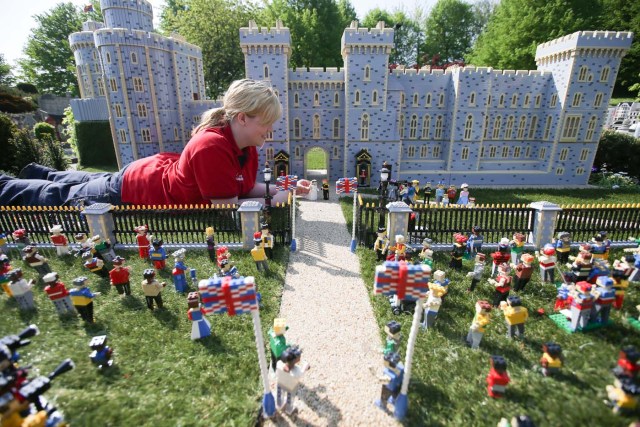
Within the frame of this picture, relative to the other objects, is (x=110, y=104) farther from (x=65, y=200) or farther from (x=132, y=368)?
(x=132, y=368)

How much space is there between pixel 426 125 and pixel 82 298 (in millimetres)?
18923

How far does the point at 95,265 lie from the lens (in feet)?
A: 23.4

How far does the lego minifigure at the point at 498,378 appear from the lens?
4.21m

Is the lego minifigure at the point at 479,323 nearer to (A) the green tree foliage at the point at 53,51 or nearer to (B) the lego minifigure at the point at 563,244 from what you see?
(B) the lego minifigure at the point at 563,244

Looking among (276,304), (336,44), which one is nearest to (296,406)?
(276,304)

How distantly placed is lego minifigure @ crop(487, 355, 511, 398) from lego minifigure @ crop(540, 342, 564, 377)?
0.79m

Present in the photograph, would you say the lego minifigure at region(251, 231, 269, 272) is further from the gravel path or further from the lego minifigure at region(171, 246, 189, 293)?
the lego minifigure at region(171, 246, 189, 293)

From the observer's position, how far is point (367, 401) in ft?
14.8

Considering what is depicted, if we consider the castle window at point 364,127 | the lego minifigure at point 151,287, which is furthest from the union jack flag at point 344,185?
the lego minifigure at point 151,287

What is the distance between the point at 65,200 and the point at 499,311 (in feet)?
40.1

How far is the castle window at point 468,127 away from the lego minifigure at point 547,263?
1324 centimetres

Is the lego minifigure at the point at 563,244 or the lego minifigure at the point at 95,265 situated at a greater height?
the lego minifigure at the point at 563,244

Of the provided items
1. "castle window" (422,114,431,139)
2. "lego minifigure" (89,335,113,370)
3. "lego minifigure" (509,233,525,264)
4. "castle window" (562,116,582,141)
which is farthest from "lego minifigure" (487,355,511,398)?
"castle window" (562,116,582,141)

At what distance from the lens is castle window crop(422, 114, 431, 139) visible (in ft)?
62.9
